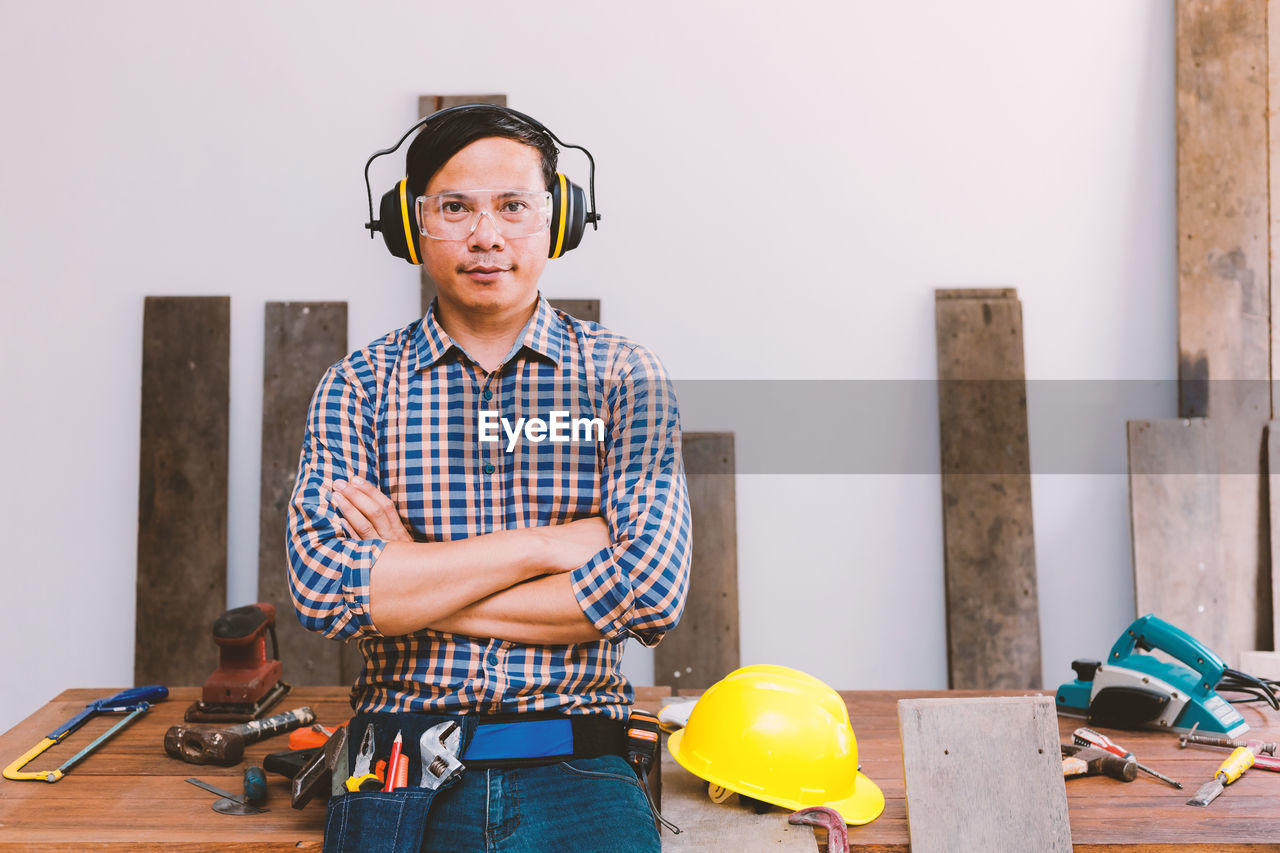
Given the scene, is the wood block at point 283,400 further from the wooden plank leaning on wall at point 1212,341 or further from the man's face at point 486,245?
the wooden plank leaning on wall at point 1212,341

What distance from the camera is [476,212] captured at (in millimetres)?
1883

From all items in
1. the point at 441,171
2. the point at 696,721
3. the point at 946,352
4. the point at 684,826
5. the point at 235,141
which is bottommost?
the point at 684,826

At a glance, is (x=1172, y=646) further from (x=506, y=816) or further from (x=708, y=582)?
(x=506, y=816)

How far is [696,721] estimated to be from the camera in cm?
196

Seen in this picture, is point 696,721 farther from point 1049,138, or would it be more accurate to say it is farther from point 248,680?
point 1049,138

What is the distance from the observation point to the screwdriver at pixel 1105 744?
2.02m

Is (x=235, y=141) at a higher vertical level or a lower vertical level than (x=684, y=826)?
higher

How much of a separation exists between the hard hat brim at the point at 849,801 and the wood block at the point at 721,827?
38 millimetres

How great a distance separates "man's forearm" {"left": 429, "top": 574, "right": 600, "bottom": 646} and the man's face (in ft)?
1.93

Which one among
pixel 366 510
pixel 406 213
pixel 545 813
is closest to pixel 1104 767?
pixel 545 813

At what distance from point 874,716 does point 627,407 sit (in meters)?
1.16

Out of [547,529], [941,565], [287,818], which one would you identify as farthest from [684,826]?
[941,565]

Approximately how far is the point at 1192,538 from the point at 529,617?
254cm

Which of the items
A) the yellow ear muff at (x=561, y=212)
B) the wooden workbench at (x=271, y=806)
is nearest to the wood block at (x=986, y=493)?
the wooden workbench at (x=271, y=806)
